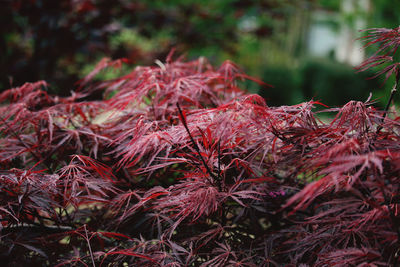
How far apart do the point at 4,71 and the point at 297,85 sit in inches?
303

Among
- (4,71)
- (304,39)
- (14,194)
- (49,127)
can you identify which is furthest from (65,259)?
(304,39)

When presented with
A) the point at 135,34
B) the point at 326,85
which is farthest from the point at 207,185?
the point at 326,85

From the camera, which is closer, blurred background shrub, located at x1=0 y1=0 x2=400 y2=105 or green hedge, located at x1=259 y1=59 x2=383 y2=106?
blurred background shrub, located at x1=0 y1=0 x2=400 y2=105

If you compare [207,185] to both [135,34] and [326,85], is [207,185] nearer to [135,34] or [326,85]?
[135,34]

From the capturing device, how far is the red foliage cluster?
111cm

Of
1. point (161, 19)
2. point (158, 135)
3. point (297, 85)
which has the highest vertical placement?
point (161, 19)

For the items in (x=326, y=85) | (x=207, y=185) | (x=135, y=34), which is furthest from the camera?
(x=326, y=85)

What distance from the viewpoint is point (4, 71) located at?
129 inches

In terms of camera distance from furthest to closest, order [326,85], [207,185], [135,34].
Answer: [326,85] < [135,34] < [207,185]

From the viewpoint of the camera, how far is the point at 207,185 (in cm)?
124

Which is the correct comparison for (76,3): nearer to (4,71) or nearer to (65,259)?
(4,71)

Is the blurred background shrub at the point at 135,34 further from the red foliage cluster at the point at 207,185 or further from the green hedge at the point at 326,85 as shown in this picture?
the red foliage cluster at the point at 207,185

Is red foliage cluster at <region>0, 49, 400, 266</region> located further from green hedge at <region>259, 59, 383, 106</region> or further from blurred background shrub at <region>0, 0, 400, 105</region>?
green hedge at <region>259, 59, 383, 106</region>

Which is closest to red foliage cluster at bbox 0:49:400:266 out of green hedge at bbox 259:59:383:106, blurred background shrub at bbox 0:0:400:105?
blurred background shrub at bbox 0:0:400:105
